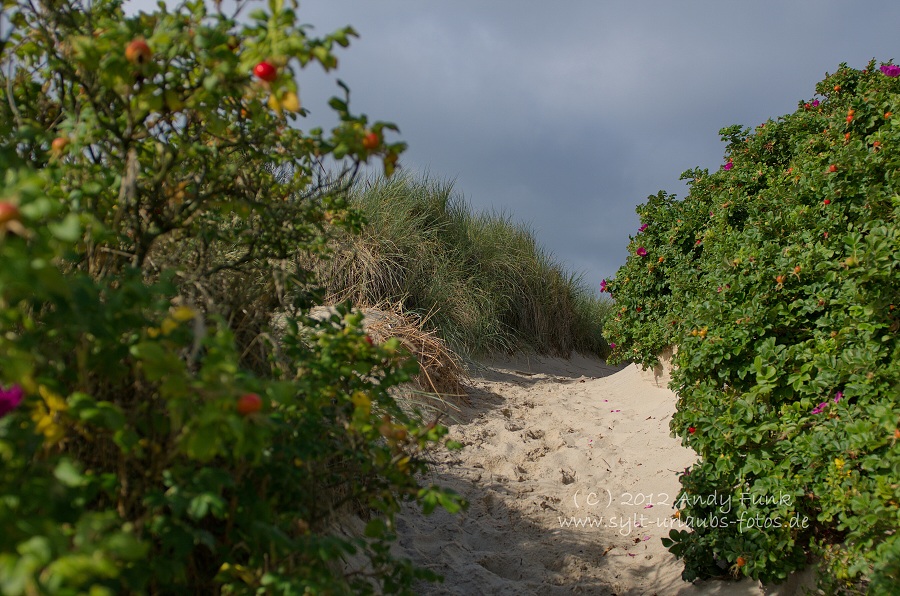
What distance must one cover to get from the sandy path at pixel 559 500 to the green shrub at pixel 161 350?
5.20 ft

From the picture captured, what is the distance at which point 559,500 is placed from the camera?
14.2 feet

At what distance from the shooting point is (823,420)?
2811 millimetres

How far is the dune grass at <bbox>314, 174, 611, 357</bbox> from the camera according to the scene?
795 centimetres

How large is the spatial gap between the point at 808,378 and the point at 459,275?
670 cm

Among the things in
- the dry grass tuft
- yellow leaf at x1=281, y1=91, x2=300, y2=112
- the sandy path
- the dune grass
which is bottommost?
the sandy path

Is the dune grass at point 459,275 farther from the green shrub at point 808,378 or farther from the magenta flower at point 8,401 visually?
the magenta flower at point 8,401

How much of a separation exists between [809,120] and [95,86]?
498 cm

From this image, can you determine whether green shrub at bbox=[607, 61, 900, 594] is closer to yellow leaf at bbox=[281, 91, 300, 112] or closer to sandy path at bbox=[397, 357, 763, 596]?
sandy path at bbox=[397, 357, 763, 596]

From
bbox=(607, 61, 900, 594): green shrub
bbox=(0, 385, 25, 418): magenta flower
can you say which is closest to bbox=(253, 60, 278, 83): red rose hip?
bbox=(0, 385, 25, 418): magenta flower

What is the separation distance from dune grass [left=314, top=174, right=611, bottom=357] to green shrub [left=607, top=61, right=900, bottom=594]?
399cm

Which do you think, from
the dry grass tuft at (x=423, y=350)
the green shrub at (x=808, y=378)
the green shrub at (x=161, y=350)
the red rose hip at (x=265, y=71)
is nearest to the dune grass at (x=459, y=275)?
the dry grass tuft at (x=423, y=350)

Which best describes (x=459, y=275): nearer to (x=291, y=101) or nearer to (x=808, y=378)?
(x=808, y=378)

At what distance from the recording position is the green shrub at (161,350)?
1143 mm

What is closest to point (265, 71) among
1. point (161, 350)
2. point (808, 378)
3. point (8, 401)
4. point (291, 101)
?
point (291, 101)
